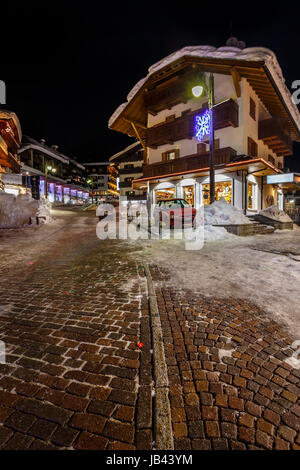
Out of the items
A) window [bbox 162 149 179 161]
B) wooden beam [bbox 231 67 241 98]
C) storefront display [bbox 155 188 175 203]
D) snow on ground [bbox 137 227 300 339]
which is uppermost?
wooden beam [bbox 231 67 241 98]

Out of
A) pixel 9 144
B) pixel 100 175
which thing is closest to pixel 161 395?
pixel 9 144

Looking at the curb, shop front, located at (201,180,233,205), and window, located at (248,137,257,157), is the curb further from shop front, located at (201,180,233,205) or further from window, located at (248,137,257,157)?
window, located at (248,137,257,157)

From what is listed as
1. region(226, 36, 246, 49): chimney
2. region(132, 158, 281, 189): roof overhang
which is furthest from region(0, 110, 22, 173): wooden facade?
region(226, 36, 246, 49): chimney

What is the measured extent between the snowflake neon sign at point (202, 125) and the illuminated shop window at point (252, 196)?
6068mm

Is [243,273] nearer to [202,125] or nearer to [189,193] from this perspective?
[202,125]

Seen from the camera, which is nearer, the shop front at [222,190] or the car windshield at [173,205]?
the car windshield at [173,205]

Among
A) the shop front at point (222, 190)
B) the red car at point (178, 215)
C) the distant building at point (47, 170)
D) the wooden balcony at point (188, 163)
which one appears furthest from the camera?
the distant building at point (47, 170)

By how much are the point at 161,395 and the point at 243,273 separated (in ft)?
13.5

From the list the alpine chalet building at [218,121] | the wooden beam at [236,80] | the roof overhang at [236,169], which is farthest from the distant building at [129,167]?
the wooden beam at [236,80]

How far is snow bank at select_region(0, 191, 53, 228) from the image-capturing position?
14086 mm

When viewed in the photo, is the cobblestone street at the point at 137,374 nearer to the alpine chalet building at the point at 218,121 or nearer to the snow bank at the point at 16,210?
the snow bank at the point at 16,210

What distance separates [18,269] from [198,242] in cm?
708

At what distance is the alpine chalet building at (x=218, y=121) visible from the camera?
16203 mm

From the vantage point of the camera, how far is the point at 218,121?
17.1m
